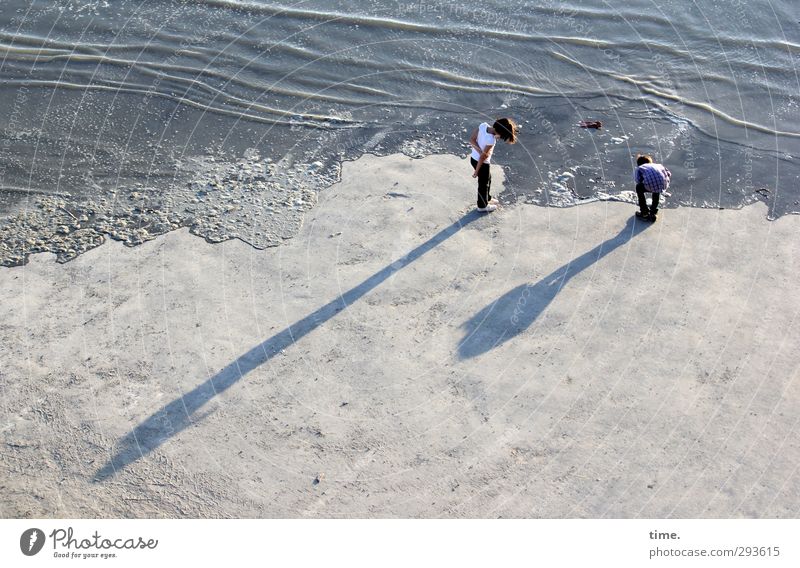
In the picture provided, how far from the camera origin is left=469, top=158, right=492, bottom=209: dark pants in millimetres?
13797

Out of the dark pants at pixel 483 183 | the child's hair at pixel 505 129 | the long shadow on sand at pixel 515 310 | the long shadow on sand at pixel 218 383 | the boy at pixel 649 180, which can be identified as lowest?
the long shadow on sand at pixel 218 383

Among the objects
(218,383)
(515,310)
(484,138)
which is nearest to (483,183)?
(484,138)

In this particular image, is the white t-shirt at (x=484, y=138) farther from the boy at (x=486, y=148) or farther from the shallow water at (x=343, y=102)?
the shallow water at (x=343, y=102)

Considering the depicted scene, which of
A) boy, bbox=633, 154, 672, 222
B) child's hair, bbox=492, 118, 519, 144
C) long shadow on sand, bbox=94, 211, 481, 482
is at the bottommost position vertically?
long shadow on sand, bbox=94, 211, 481, 482

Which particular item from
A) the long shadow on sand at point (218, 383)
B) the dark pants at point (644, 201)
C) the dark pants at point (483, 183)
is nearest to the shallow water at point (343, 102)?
the dark pants at point (483, 183)

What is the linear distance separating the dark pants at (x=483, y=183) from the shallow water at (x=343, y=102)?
330 millimetres

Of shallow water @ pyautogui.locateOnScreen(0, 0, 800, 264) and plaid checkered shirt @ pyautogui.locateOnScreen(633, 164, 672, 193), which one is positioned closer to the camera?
plaid checkered shirt @ pyautogui.locateOnScreen(633, 164, 672, 193)

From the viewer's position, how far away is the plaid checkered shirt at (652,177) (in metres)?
13.7

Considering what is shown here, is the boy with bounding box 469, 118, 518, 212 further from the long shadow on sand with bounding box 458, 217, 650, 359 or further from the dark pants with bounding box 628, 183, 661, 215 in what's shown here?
the dark pants with bounding box 628, 183, 661, 215

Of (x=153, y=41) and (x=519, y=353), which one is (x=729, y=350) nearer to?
Result: (x=519, y=353)

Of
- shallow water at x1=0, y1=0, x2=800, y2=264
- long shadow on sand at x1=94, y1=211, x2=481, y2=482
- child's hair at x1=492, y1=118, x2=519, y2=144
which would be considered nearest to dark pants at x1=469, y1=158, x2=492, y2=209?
shallow water at x1=0, y1=0, x2=800, y2=264

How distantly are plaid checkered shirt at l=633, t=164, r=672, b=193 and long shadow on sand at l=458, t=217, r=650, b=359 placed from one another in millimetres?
1140

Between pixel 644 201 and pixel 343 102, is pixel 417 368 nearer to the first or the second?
pixel 644 201

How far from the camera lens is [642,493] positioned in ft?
34.2
